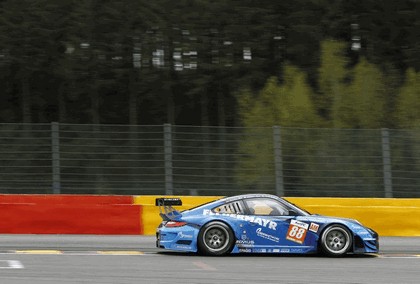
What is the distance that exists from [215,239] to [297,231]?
1.29 m

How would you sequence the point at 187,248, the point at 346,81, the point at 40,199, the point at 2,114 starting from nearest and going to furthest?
1. the point at 187,248
2. the point at 40,199
3. the point at 346,81
4. the point at 2,114

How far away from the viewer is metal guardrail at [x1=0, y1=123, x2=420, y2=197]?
1744 centimetres

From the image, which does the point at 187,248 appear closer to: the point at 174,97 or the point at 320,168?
the point at 320,168

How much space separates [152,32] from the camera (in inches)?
2018

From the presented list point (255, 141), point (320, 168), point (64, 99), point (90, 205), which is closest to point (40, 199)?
point (90, 205)

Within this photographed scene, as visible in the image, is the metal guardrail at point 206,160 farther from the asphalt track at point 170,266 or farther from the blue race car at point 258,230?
the blue race car at point 258,230

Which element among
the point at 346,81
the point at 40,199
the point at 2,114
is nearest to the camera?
the point at 40,199

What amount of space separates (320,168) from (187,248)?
520 centimetres

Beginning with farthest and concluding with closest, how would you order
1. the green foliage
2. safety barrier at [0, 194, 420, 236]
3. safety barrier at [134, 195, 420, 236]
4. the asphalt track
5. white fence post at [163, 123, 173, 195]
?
1. the green foliage
2. safety barrier at [134, 195, 420, 236]
3. white fence post at [163, 123, 173, 195]
4. safety barrier at [0, 194, 420, 236]
5. the asphalt track

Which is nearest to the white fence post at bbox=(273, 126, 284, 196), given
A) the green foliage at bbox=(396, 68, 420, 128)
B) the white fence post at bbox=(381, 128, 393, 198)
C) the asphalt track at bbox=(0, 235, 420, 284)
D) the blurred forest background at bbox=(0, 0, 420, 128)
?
the white fence post at bbox=(381, 128, 393, 198)

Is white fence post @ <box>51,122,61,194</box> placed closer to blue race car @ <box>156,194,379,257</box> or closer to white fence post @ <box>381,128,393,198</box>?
blue race car @ <box>156,194,379,257</box>

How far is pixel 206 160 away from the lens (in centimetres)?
1769


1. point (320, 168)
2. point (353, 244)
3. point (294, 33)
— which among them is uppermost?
point (294, 33)

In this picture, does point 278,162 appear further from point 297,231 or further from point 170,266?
point 170,266
